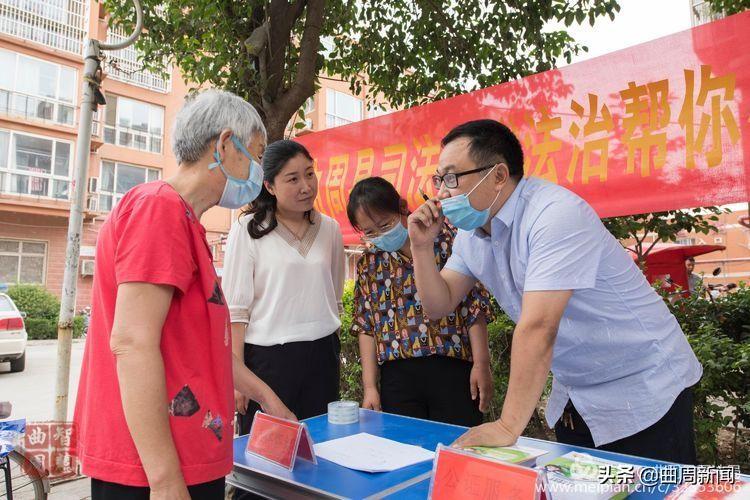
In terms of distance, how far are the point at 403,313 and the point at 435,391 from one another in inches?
12.5

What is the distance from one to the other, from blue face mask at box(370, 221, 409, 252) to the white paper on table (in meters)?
0.78

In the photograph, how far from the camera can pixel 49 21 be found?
556 inches

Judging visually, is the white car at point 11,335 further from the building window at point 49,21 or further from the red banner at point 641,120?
the building window at point 49,21

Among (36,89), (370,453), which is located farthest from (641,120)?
(36,89)

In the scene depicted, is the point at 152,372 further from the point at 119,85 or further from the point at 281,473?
the point at 119,85

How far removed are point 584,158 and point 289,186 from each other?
5.48 ft

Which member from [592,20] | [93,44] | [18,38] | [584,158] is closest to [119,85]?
[18,38]

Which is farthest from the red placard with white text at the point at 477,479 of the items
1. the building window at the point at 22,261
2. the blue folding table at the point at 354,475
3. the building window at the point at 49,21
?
the building window at the point at 49,21

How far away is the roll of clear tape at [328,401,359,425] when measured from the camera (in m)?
1.74

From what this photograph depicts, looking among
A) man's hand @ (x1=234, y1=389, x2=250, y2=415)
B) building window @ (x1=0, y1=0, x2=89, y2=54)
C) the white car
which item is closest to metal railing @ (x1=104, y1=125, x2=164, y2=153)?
building window @ (x1=0, y1=0, x2=89, y2=54)

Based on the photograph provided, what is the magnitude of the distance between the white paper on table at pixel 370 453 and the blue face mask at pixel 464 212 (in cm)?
67

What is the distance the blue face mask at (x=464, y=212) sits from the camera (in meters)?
1.55

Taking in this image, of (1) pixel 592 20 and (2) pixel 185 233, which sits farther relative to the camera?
(1) pixel 592 20

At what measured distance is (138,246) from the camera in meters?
0.97
